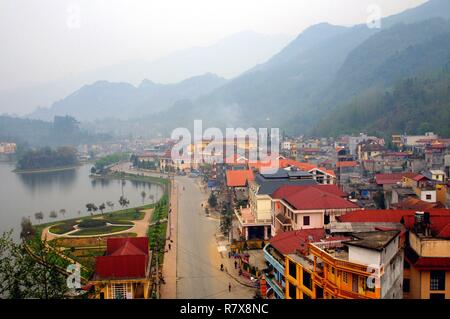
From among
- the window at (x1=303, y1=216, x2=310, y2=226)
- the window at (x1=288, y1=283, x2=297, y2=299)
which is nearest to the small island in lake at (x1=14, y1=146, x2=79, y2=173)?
the window at (x1=303, y1=216, x2=310, y2=226)

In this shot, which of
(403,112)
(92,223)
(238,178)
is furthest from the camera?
(403,112)

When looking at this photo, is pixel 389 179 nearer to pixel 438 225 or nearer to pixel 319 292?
pixel 438 225

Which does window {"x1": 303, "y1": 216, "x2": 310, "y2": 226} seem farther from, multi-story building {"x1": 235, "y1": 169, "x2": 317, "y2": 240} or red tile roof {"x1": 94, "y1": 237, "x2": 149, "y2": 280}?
red tile roof {"x1": 94, "y1": 237, "x2": 149, "y2": 280}

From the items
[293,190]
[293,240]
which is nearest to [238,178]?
[293,190]

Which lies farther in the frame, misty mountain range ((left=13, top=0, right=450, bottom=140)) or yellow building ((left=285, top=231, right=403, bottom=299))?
misty mountain range ((left=13, top=0, right=450, bottom=140))
